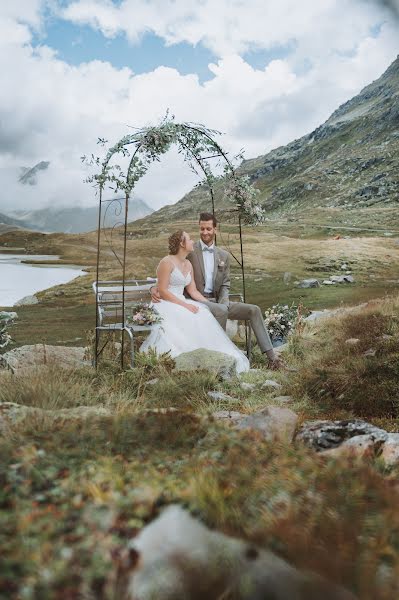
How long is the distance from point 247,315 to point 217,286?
1.02m

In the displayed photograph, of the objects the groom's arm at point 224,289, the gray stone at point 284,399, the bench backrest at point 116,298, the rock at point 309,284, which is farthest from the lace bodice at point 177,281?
the rock at point 309,284

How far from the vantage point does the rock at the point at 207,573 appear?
2340 mm

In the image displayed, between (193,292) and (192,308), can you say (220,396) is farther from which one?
(193,292)

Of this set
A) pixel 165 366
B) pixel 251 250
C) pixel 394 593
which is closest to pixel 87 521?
pixel 394 593

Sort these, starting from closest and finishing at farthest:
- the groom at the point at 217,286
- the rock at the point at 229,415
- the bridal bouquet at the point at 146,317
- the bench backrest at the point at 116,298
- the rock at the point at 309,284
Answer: the rock at the point at 229,415 → the bridal bouquet at the point at 146,317 → the groom at the point at 217,286 → the bench backrest at the point at 116,298 → the rock at the point at 309,284

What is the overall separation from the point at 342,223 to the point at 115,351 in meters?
84.7

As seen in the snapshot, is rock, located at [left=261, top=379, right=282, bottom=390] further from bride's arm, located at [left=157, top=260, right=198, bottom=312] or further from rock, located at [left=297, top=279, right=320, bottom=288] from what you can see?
rock, located at [left=297, top=279, right=320, bottom=288]

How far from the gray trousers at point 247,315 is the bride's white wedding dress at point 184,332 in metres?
0.37

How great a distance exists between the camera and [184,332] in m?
9.76

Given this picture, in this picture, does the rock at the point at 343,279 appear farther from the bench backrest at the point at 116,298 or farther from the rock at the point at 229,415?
the rock at the point at 229,415

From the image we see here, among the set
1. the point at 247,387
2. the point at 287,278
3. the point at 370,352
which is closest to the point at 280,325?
the point at 370,352

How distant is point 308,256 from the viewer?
41.2m

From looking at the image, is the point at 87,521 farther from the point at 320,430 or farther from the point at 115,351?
the point at 115,351

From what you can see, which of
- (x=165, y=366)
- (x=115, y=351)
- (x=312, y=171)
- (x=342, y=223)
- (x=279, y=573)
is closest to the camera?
(x=279, y=573)
